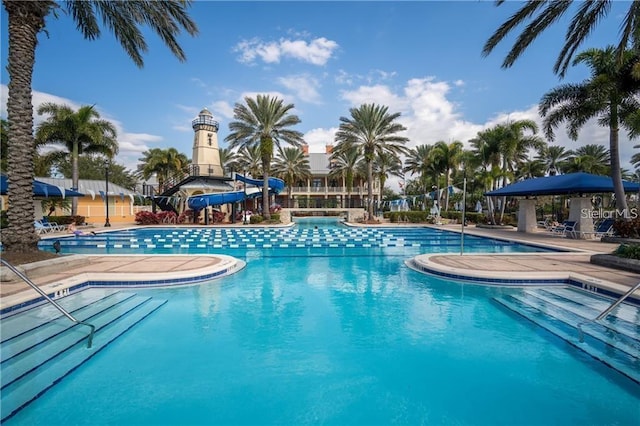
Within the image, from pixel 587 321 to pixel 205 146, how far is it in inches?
1303

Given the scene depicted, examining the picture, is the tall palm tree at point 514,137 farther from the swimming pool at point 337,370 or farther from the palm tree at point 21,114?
the palm tree at point 21,114

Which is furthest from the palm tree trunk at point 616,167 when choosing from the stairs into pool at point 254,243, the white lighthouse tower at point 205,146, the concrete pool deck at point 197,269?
the white lighthouse tower at point 205,146

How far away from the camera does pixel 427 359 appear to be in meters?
4.75

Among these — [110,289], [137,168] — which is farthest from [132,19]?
[137,168]

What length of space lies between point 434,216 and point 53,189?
2746cm

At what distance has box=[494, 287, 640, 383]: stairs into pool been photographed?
181 inches

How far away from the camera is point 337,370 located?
442 centimetres

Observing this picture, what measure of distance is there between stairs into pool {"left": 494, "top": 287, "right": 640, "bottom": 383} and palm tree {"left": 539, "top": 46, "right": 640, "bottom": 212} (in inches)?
483

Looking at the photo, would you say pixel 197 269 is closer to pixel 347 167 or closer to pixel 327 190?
pixel 347 167

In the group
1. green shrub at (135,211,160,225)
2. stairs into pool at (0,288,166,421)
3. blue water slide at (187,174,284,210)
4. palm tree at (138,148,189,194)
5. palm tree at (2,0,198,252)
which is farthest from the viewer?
palm tree at (138,148,189,194)

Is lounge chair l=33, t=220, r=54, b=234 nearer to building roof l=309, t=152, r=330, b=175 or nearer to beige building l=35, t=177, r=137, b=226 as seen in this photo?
beige building l=35, t=177, r=137, b=226

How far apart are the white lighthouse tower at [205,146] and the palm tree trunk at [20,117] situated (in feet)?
80.2

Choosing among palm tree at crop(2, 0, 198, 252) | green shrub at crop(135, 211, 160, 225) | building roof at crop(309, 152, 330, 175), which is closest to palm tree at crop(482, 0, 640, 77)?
palm tree at crop(2, 0, 198, 252)

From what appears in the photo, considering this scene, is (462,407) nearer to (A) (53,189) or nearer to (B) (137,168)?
Result: (A) (53,189)
